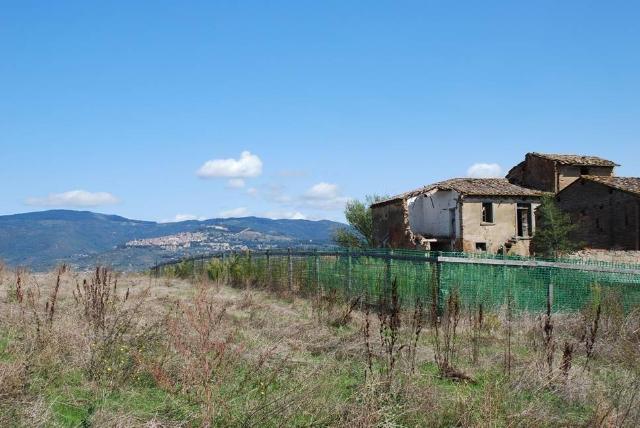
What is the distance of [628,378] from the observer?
21.2 ft

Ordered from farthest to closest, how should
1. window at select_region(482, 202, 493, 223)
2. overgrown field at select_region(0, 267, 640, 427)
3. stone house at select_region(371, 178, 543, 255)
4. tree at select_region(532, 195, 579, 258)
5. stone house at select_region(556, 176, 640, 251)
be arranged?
1. window at select_region(482, 202, 493, 223)
2. stone house at select_region(371, 178, 543, 255)
3. tree at select_region(532, 195, 579, 258)
4. stone house at select_region(556, 176, 640, 251)
5. overgrown field at select_region(0, 267, 640, 427)

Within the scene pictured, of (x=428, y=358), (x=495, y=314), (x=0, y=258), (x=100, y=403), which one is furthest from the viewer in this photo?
(x=0, y=258)

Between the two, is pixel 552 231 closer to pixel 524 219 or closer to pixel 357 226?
pixel 524 219

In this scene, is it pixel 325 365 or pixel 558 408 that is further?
pixel 325 365

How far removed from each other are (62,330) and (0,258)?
13.1 m

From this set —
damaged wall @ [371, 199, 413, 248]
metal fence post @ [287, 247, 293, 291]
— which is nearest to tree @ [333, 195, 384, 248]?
damaged wall @ [371, 199, 413, 248]

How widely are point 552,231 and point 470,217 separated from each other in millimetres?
4947

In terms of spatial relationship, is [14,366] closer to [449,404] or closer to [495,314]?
[449,404]

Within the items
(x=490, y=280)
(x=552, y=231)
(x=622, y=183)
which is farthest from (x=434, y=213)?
(x=490, y=280)

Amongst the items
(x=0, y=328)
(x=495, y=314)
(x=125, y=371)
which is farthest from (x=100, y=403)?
(x=495, y=314)

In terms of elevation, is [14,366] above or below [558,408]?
above

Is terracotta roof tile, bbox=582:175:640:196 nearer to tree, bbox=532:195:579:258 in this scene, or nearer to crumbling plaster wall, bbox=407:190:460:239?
tree, bbox=532:195:579:258

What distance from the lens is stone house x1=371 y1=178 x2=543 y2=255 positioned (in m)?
37.5

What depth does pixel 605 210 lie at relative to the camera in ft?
110
